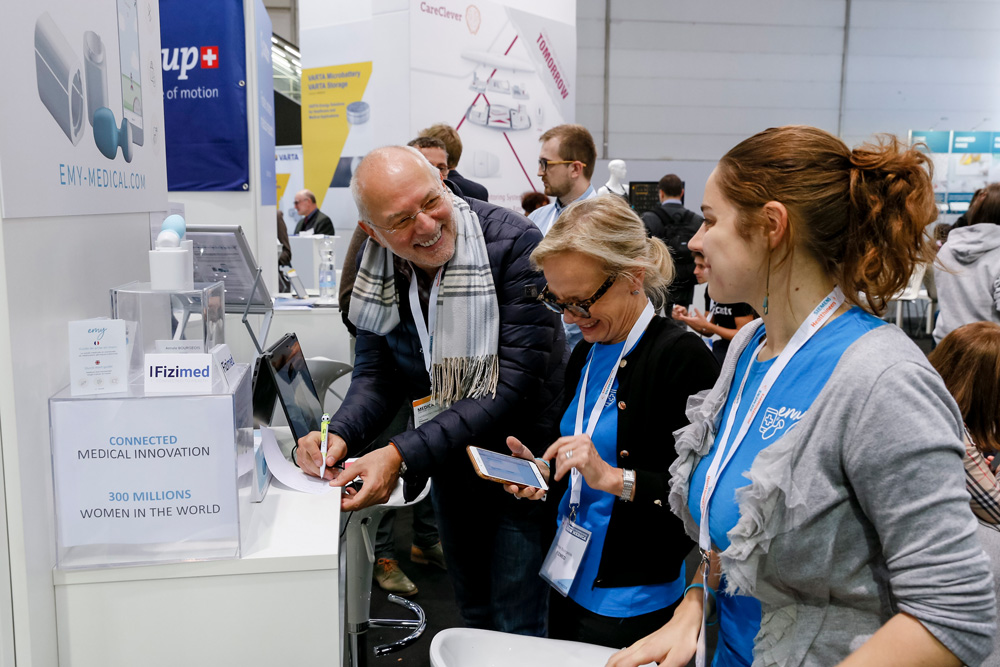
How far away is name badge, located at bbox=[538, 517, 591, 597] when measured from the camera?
1506 millimetres

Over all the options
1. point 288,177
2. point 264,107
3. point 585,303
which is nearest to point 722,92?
point 288,177

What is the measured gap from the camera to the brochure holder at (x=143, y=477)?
42.8 inches

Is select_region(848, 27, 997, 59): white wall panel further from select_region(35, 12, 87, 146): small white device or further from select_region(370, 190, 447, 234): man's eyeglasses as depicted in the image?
select_region(35, 12, 87, 146): small white device

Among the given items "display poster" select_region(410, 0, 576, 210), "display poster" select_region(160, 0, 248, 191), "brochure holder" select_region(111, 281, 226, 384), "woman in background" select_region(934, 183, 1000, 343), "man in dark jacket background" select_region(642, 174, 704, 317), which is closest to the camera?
"brochure holder" select_region(111, 281, 226, 384)

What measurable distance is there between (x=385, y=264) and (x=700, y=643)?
107 centimetres

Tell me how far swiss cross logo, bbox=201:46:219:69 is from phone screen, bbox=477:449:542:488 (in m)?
2.42

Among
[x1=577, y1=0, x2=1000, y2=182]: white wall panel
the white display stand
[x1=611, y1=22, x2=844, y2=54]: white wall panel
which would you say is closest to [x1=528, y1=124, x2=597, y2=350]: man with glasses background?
the white display stand

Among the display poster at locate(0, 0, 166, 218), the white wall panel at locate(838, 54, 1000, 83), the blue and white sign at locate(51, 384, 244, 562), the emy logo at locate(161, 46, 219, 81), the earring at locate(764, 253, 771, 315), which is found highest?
the white wall panel at locate(838, 54, 1000, 83)

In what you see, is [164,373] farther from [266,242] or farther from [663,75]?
[663,75]

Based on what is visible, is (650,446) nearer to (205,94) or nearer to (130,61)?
(130,61)

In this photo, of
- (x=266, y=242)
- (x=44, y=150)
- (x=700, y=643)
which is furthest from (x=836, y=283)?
(x=266, y=242)

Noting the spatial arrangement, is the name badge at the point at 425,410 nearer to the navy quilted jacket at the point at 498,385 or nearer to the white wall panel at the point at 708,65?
the navy quilted jacket at the point at 498,385

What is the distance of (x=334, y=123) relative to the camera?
23.3 ft

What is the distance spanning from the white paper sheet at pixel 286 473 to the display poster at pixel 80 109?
1.69 feet
